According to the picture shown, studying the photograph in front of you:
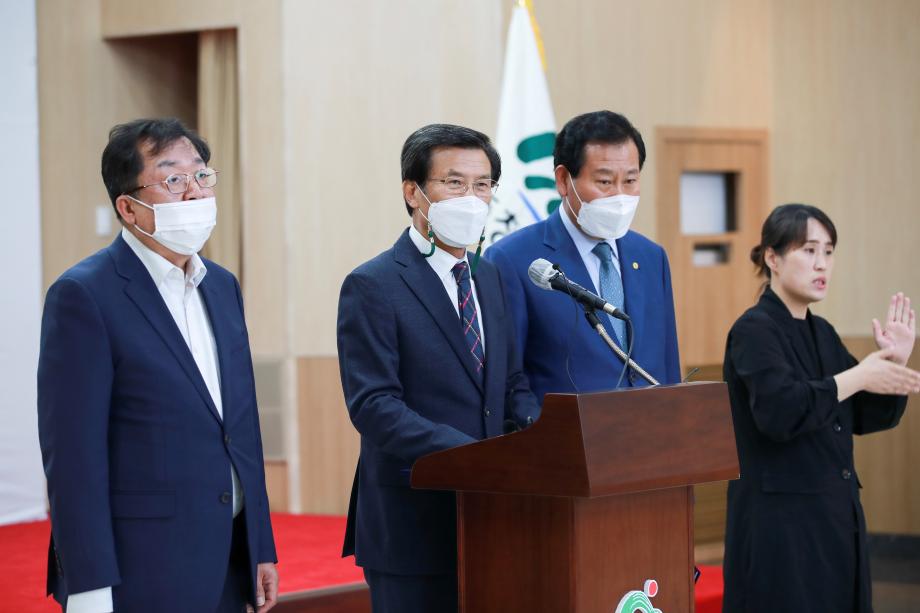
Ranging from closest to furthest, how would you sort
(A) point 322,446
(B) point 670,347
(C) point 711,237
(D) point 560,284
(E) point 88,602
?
(E) point 88,602 < (D) point 560,284 < (B) point 670,347 < (A) point 322,446 < (C) point 711,237

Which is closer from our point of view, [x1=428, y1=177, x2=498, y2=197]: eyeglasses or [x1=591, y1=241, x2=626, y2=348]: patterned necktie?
[x1=428, y1=177, x2=498, y2=197]: eyeglasses

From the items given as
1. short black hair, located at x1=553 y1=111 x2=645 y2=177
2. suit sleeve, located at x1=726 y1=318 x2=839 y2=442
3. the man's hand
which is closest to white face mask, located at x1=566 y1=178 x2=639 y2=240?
short black hair, located at x1=553 y1=111 x2=645 y2=177

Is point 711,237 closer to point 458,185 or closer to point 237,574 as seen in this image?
point 458,185

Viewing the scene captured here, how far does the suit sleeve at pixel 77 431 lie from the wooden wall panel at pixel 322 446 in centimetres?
419

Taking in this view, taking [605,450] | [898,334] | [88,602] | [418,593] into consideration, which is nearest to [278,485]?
[898,334]

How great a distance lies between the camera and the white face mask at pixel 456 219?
2701 millimetres

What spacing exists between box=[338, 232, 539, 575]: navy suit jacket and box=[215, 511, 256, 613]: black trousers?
25 centimetres

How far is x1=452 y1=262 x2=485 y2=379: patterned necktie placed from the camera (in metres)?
2.70

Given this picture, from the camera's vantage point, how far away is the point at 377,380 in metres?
2.57

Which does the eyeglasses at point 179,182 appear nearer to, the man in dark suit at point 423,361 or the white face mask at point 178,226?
the white face mask at point 178,226

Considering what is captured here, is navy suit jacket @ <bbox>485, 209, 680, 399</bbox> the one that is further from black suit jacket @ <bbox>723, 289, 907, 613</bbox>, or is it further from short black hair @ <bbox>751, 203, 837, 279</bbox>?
short black hair @ <bbox>751, 203, 837, 279</bbox>

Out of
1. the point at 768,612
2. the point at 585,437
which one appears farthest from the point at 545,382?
the point at 768,612

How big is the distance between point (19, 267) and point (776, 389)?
449 cm

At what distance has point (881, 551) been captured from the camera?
6828mm
